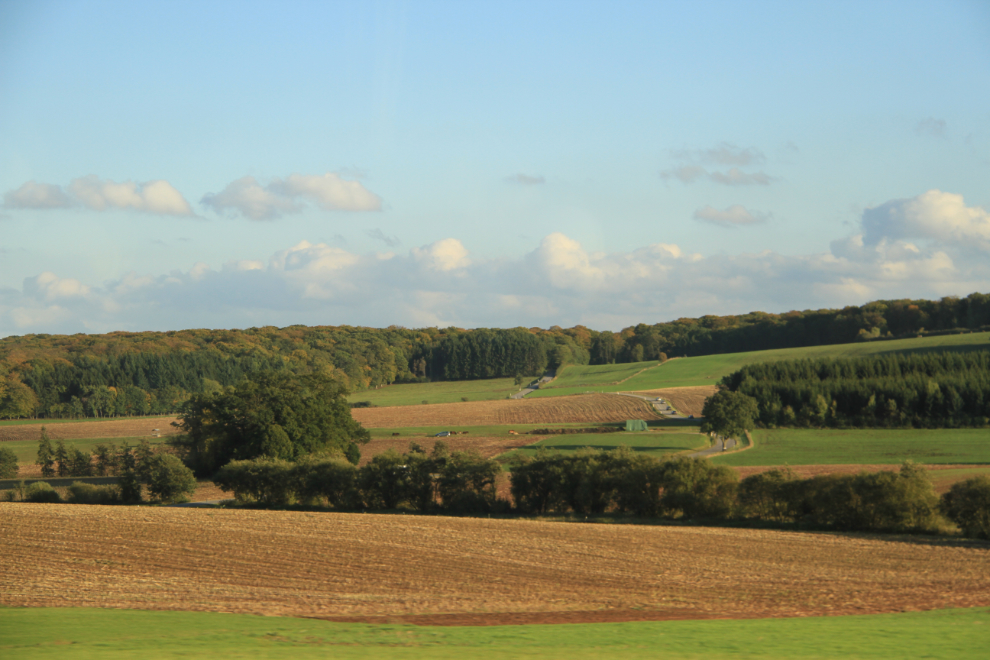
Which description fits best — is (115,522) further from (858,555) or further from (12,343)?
(12,343)

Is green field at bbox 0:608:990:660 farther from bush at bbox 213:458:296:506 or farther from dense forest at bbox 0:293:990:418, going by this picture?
dense forest at bbox 0:293:990:418

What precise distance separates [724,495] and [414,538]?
15856 millimetres

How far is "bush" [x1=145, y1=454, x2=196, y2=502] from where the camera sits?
165 feet

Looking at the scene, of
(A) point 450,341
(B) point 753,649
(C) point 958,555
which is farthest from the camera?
(A) point 450,341

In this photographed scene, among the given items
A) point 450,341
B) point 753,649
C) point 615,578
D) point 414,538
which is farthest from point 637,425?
point 450,341

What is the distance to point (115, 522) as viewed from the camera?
36000 millimetres

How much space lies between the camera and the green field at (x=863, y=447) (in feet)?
195

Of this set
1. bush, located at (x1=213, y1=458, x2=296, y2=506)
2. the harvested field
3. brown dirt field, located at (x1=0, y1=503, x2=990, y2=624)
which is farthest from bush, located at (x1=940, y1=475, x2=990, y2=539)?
the harvested field

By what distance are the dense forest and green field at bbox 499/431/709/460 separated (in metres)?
53.0

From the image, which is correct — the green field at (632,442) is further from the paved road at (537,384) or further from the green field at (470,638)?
the paved road at (537,384)

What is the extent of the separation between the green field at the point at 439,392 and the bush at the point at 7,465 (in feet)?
226

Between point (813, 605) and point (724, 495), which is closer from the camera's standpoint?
point (813, 605)

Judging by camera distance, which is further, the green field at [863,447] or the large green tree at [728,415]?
the large green tree at [728,415]

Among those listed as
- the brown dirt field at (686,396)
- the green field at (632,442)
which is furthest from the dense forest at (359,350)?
the green field at (632,442)
